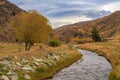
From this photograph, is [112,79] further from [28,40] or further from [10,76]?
[28,40]

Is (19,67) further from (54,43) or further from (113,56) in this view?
(54,43)

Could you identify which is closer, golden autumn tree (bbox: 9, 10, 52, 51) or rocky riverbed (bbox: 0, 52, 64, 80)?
rocky riverbed (bbox: 0, 52, 64, 80)

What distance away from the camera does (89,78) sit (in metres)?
37.3

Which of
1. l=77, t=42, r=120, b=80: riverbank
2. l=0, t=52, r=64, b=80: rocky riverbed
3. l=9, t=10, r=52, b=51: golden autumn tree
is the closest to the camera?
l=0, t=52, r=64, b=80: rocky riverbed

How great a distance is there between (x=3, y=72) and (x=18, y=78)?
218 centimetres

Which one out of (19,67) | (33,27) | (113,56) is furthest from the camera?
(33,27)

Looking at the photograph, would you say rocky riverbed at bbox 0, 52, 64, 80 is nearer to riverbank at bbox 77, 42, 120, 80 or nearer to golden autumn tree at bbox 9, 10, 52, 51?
riverbank at bbox 77, 42, 120, 80

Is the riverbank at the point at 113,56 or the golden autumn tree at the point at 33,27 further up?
the golden autumn tree at the point at 33,27

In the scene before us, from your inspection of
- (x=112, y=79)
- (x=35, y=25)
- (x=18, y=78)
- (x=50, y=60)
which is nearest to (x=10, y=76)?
(x=18, y=78)

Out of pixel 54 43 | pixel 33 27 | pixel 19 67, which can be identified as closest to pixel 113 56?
pixel 33 27

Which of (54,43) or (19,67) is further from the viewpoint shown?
(54,43)

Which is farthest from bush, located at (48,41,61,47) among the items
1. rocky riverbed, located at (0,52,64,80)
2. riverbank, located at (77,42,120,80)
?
rocky riverbed, located at (0,52,64,80)

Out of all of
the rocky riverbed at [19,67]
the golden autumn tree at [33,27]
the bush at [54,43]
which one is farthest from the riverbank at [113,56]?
the bush at [54,43]

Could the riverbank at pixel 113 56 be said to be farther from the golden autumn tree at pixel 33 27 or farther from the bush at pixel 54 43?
the bush at pixel 54 43
